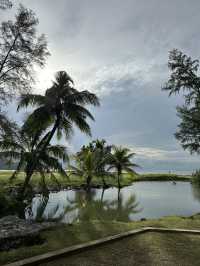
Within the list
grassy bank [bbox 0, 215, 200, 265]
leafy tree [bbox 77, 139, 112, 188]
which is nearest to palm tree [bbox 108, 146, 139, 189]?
leafy tree [bbox 77, 139, 112, 188]

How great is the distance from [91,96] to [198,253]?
13.2 m

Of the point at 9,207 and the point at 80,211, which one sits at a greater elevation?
the point at 9,207

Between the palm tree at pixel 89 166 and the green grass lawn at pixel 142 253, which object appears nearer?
the green grass lawn at pixel 142 253

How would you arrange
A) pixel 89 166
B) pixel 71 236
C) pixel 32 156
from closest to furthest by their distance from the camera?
pixel 71 236, pixel 32 156, pixel 89 166

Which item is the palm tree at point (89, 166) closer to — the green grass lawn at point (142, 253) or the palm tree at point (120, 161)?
the palm tree at point (120, 161)

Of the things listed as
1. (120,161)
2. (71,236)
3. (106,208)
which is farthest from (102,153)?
(71,236)

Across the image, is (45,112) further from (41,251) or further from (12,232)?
(41,251)

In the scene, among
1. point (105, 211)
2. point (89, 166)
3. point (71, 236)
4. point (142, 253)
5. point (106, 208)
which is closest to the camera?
point (142, 253)

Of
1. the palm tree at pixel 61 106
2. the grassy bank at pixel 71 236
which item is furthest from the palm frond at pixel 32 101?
the grassy bank at pixel 71 236

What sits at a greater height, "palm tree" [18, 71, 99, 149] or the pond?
"palm tree" [18, 71, 99, 149]

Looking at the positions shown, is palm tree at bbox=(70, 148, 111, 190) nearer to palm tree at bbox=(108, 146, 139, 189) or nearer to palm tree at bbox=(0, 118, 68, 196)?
palm tree at bbox=(108, 146, 139, 189)

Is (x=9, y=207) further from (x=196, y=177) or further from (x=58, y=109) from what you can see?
(x=196, y=177)

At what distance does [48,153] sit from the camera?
1852 centimetres

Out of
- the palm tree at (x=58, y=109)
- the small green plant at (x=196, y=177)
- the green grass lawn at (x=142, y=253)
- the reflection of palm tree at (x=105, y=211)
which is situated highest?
the palm tree at (x=58, y=109)
